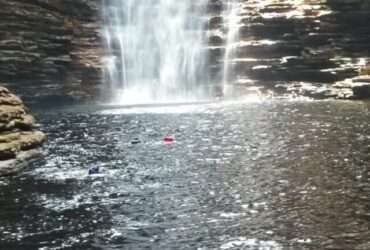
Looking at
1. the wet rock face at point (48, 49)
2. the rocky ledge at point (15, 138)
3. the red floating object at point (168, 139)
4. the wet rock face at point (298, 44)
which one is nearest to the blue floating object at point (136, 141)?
the red floating object at point (168, 139)

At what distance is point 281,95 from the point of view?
77688 mm

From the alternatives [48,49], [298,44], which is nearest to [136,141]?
[48,49]

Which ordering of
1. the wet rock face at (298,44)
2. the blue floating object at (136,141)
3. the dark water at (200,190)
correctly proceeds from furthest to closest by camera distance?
the wet rock face at (298,44) → the blue floating object at (136,141) → the dark water at (200,190)

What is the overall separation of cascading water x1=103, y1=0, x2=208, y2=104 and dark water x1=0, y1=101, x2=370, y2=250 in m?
33.6

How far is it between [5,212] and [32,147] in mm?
16179

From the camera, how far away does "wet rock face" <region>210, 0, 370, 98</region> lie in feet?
260

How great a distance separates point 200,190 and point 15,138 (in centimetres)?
1738

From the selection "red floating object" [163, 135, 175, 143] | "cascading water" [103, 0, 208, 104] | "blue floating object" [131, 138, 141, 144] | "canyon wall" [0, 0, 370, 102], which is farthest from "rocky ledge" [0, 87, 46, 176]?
"cascading water" [103, 0, 208, 104]

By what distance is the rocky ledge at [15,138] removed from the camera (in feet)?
121

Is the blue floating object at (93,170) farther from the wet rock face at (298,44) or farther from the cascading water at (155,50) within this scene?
the cascading water at (155,50)

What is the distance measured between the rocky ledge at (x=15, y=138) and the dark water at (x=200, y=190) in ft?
4.39

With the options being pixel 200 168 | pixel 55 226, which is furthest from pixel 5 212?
pixel 200 168

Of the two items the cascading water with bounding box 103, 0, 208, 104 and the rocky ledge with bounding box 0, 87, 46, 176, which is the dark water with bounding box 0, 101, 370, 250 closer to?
the rocky ledge with bounding box 0, 87, 46, 176

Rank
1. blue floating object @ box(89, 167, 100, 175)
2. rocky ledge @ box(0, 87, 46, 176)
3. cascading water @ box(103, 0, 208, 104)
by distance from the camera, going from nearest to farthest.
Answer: blue floating object @ box(89, 167, 100, 175) < rocky ledge @ box(0, 87, 46, 176) < cascading water @ box(103, 0, 208, 104)
